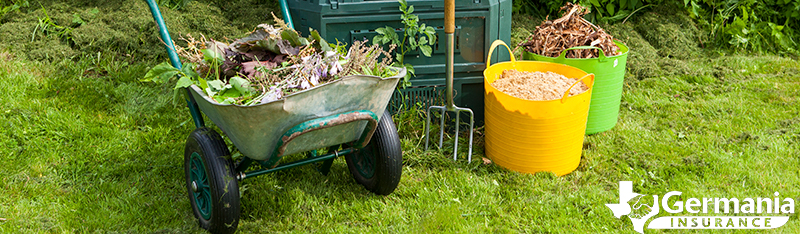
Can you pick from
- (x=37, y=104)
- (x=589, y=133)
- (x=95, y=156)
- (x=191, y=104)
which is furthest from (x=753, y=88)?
(x=37, y=104)

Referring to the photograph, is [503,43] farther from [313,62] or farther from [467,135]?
[313,62]

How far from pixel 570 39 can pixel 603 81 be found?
31 cm

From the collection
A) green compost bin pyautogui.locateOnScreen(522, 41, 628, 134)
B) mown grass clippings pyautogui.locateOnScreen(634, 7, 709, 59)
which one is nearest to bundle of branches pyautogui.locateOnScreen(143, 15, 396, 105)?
green compost bin pyautogui.locateOnScreen(522, 41, 628, 134)

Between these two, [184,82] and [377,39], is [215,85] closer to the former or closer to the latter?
[184,82]

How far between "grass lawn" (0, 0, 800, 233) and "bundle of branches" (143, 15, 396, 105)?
0.75 m

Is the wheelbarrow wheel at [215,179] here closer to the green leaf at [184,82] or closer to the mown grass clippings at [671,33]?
the green leaf at [184,82]

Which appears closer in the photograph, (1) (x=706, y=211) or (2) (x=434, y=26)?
(1) (x=706, y=211)

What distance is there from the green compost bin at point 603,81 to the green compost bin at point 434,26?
1.11 ft

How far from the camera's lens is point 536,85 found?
2.93 m

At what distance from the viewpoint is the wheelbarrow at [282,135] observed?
2047 mm

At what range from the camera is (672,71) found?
4.46m

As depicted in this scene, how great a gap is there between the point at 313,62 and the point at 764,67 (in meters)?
3.95

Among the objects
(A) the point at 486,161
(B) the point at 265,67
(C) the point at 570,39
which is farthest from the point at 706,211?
(B) the point at 265,67

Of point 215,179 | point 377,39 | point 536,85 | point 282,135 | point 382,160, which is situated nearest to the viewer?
point 282,135
